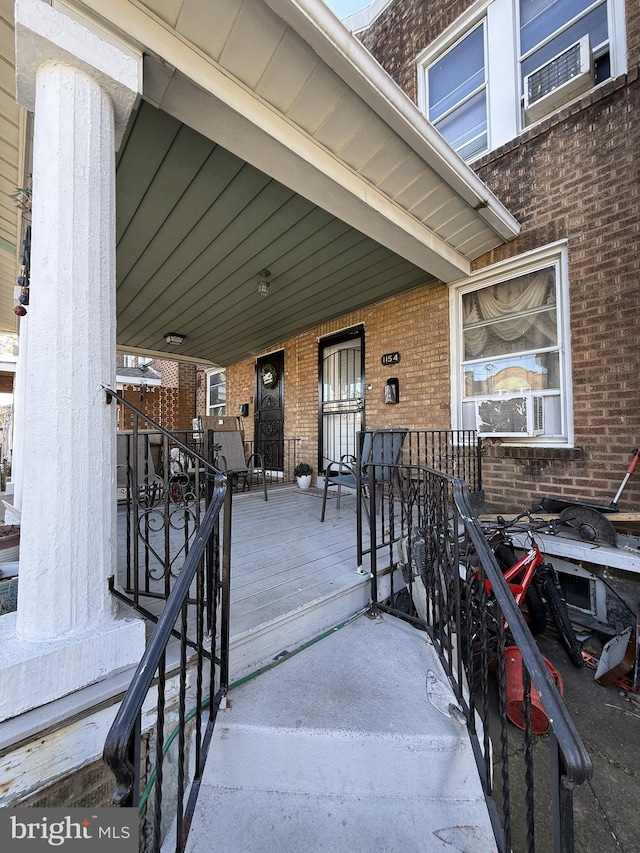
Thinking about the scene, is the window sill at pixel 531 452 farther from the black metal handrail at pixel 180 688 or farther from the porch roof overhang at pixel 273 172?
the black metal handrail at pixel 180 688

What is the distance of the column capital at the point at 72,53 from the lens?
49.6 inches

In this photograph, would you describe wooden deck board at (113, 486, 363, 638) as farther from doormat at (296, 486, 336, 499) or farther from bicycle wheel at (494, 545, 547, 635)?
bicycle wheel at (494, 545, 547, 635)

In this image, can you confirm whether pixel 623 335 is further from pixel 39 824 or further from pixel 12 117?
pixel 12 117

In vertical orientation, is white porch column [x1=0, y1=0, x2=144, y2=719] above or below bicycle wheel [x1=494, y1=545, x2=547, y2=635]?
above

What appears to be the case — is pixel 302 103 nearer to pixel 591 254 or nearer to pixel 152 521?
pixel 591 254

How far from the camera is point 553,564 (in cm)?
308

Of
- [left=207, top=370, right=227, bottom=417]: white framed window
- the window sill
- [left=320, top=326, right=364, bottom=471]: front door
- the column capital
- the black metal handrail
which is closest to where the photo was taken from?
the black metal handrail

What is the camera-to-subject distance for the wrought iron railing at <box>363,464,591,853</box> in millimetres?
756

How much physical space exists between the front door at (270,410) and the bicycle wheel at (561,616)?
4610 millimetres

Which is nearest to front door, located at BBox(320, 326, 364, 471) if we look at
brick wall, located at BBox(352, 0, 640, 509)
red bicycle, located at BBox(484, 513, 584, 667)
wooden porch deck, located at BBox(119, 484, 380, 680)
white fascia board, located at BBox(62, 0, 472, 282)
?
wooden porch deck, located at BBox(119, 484, 380, 680)

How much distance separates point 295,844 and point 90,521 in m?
1.24

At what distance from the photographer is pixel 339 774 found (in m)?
1.30
